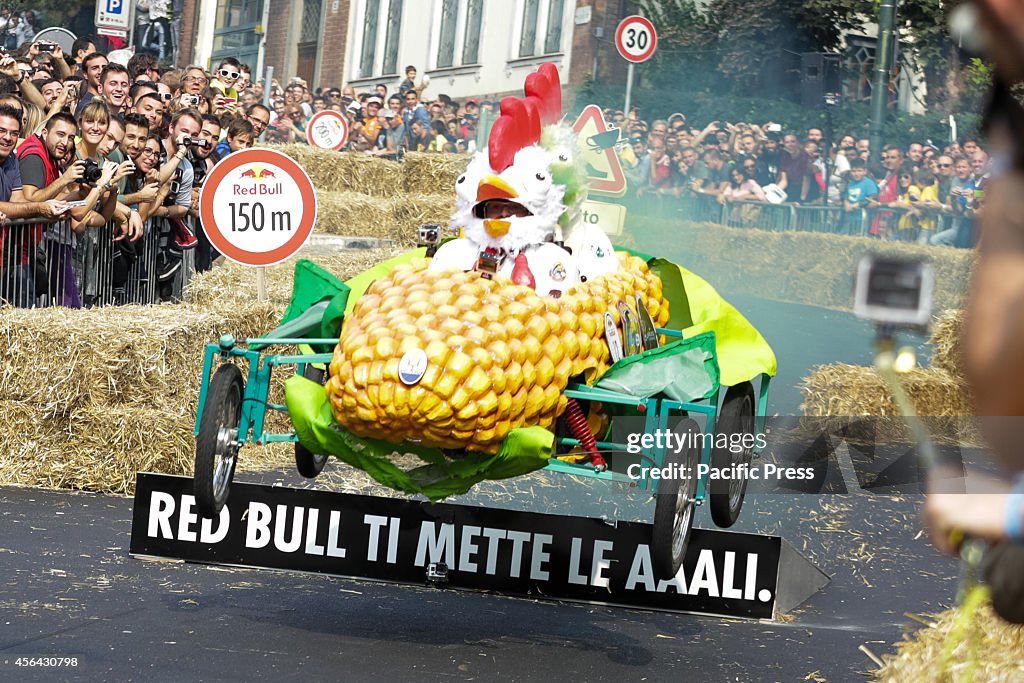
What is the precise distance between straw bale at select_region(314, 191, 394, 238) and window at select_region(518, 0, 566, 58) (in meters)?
12.1

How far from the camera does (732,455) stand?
6820 mm

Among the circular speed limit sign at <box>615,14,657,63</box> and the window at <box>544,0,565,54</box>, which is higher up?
the window at <box>544,0,565,54</box>

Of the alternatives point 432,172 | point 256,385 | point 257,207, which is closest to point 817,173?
point 432,172

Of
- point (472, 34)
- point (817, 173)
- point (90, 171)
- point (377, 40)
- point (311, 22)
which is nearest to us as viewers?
point (90, 171)

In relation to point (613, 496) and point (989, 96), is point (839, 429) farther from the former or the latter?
point (989, 96)

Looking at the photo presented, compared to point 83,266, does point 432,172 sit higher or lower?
higher

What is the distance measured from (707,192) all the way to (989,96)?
21.2 meters

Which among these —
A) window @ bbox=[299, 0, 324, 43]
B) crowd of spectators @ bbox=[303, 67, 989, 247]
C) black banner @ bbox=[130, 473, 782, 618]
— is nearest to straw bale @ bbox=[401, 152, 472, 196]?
crowd of spectators @ bbox=[303, 67, 989, 247]

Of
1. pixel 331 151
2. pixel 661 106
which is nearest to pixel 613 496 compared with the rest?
pixel 331 151

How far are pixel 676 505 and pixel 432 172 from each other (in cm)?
1417

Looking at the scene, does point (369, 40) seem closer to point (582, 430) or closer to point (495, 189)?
point (495, 189)

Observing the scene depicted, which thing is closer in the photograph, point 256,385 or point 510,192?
point 256,385

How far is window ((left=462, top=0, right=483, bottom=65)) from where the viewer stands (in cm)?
3262

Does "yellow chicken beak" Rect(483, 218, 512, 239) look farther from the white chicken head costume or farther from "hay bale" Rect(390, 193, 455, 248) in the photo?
"hay bale" Rect(390, 193, 455, 248)
